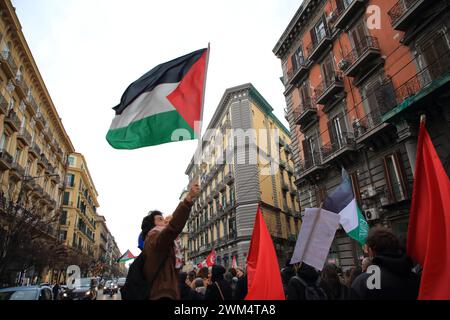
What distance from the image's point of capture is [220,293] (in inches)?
199

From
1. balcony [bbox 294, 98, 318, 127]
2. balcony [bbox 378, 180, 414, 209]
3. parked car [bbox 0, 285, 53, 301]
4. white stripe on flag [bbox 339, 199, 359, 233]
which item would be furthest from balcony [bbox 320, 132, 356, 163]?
parked car [bbox 0, 285, 53, 301]

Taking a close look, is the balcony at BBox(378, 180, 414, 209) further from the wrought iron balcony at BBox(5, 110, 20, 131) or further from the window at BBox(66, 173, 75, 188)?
the window at BBox(66, 173, 75, 188)

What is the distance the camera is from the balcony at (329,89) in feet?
53.3

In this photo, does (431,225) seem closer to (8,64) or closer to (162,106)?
(162,106)

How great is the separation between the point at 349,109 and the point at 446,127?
5.51 meters

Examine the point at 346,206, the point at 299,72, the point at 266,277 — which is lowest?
the point at 266,277

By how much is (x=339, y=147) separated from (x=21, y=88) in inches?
1011

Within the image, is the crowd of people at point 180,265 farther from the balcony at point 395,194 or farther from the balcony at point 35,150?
the balcony at point 35,150

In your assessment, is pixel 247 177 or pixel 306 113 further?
pixel 247 177

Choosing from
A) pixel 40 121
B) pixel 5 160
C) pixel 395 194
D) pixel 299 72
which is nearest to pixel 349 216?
pixel 395 194

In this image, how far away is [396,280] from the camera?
8.91 feet

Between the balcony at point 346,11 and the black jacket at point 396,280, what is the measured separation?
15.8 m

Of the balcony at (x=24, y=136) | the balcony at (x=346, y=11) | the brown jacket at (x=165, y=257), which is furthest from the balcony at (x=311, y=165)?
the balcony at (x=24, y=136)

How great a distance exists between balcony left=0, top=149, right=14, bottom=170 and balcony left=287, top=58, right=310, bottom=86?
21841 millimetres
